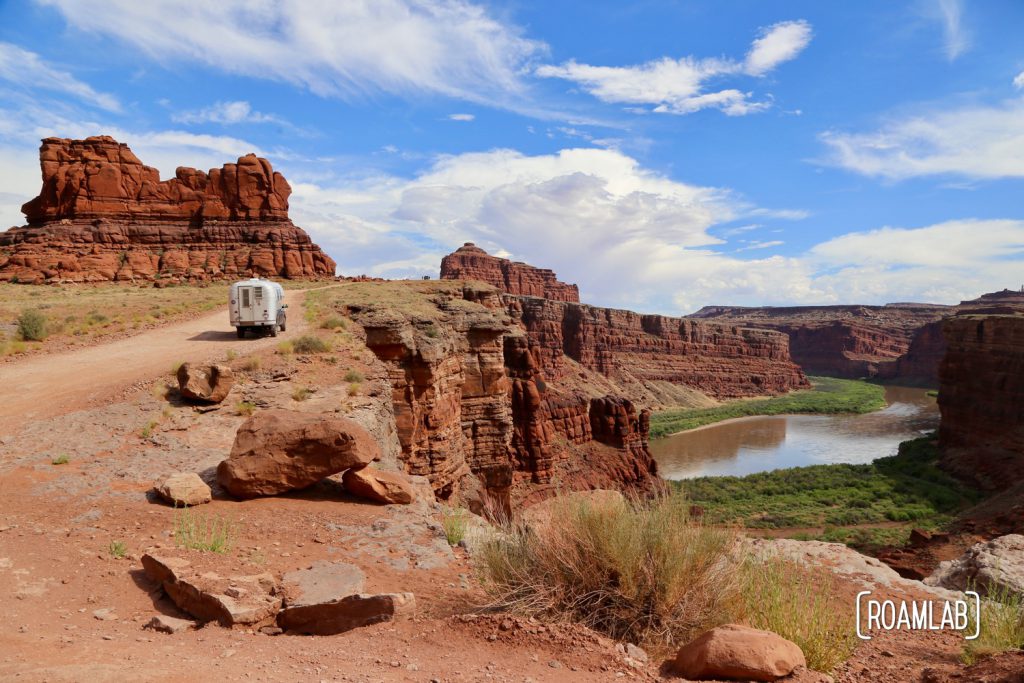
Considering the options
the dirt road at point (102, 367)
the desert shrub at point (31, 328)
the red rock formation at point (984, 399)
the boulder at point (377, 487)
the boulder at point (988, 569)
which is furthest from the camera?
the red rock formation at point (984, 399)

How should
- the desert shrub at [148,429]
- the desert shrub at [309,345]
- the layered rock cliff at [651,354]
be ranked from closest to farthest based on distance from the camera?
the desert shrub at [148,429] < the desert shrub at [309,345] < the layered rock cliff at [651,354]

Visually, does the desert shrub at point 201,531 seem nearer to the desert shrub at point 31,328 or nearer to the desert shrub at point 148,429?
the desert shrub at point 148,429

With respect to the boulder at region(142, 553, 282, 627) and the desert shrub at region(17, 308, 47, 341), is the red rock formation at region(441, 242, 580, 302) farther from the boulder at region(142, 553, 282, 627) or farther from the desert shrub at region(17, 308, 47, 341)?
the boulder at region(142, 553, 282, 627)

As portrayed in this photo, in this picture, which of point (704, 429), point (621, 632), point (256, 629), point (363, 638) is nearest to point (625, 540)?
point (621, 632)

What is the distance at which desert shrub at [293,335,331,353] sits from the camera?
13875 mm

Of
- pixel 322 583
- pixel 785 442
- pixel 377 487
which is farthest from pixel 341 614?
pixel 785 442

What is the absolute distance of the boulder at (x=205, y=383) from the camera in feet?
32.9

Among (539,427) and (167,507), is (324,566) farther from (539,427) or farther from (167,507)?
(539,427)

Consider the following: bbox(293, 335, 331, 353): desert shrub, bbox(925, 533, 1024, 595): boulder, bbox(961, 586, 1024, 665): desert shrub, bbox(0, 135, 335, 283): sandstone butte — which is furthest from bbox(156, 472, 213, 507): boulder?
bbox(0, 135, 335, 283): sandstone butte

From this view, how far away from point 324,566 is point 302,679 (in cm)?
229

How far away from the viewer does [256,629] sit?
4.46 metres

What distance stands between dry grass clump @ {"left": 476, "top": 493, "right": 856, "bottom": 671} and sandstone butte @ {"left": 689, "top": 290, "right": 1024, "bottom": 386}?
124 meters

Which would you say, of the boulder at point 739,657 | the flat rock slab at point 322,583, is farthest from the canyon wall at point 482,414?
the boulder at point 739,657

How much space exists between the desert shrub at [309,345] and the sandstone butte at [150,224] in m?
24.6
